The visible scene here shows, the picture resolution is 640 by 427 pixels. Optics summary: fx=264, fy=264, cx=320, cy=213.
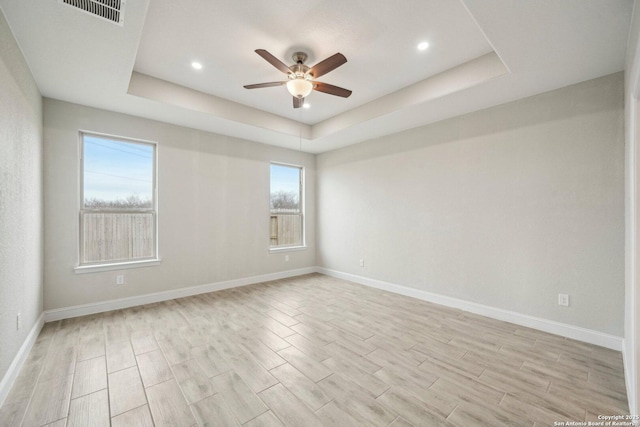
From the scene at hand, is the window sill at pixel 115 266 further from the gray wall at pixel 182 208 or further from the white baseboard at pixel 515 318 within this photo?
the white baseboard at pixel 515 318

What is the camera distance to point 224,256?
466cm

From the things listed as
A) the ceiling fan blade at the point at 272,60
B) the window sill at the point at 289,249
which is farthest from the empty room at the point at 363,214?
the window sill at the point at 289,249

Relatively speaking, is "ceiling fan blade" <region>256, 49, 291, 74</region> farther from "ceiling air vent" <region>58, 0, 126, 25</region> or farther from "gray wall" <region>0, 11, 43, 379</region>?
"gray wall" <region>0, 11, 43, 379</region>

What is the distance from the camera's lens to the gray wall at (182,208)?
3.28 m

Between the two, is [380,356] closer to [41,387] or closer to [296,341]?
[296,341]

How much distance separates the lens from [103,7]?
6.07ft

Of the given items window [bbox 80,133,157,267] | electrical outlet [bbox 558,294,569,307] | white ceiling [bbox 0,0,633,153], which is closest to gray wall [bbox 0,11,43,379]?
white ceiling [bbox 0,0,633,153]

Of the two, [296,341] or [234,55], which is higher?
[234,55]

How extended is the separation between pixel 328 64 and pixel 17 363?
3.72m

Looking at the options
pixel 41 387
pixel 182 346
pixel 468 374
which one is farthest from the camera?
pixel 182 346

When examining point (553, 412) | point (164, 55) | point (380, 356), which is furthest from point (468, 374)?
point (164, 55)

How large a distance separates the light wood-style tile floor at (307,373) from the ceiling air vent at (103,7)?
275 cm

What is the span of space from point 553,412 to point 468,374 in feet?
1.74

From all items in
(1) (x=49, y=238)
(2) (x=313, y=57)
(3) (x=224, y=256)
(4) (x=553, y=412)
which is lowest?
(4) (x=553, y=412)
